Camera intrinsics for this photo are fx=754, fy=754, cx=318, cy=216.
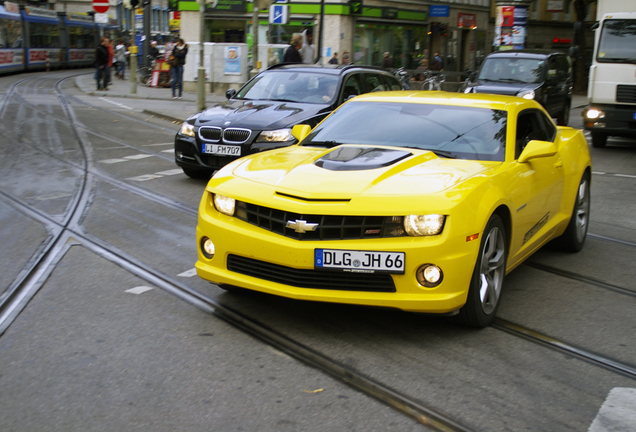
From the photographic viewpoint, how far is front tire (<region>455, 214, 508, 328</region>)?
4375 millimetres

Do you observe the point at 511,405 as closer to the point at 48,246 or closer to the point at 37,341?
the point at 37,341

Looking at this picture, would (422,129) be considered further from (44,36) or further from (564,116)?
(44,36)

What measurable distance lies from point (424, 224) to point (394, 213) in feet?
0.59

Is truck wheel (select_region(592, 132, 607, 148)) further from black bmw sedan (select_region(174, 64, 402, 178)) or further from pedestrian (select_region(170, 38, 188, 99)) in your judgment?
pedestrian (select_region(170, 38, 188, 99))

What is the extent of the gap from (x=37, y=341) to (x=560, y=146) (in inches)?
170

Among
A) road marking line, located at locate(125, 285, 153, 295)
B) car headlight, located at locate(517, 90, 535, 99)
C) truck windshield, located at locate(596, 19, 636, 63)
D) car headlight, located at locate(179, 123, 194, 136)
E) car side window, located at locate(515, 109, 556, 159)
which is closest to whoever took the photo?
road marking line, located at locate(125, 285, 153, 295)

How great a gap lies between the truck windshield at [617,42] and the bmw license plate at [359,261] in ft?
41.2

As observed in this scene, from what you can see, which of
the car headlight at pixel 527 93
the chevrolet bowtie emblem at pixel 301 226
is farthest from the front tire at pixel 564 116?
the chevrolet bowtie emblem at pixel 301 226

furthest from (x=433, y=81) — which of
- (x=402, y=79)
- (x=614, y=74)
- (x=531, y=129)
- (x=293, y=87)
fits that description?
(x=531, y=129)

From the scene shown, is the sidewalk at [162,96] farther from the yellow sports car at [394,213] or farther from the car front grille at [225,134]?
the yellow sports car at [394,213]

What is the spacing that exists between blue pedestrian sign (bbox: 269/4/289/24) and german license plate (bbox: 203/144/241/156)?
450 inches

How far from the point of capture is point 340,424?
3.26 metres

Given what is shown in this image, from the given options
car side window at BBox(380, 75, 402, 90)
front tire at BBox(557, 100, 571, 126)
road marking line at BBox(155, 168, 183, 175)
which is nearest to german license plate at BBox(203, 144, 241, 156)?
road marking line at BBox(155, 168, 183, 175)

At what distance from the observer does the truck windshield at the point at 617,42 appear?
14953mm
